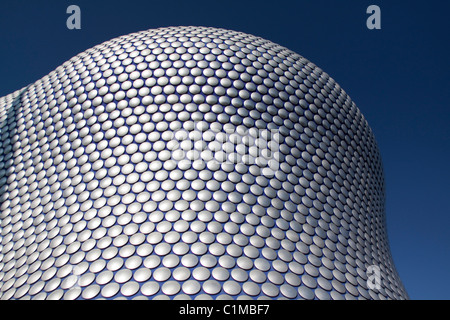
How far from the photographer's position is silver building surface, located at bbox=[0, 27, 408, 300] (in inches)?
403

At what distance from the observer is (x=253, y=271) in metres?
10.0

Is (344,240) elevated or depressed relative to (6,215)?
depressed

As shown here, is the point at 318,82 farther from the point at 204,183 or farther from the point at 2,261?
the point at 2,261

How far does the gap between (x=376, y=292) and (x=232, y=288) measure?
516 cm

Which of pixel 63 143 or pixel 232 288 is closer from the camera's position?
pixel 232 288

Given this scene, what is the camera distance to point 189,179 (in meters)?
12.3

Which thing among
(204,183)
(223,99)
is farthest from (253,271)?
(223,99)

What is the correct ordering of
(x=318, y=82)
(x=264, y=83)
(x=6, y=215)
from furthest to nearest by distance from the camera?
(x=318, y=82) → (x=264, y=83) → (x=6, y=215)

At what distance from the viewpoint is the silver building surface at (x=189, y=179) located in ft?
33.6

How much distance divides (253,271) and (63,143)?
928cm

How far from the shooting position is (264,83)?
16.0m
